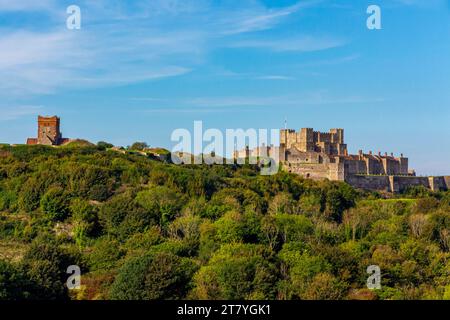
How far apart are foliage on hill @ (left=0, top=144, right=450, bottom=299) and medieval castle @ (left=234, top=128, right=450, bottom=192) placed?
27.0 ft

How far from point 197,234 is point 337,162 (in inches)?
1431

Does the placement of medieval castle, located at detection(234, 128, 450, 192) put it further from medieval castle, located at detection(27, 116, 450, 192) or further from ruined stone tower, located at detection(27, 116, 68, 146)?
ruined stone tower, located at detection(27, 116, 68, 146)

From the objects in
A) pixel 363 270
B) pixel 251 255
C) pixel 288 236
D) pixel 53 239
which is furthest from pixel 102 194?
pixel 363 270

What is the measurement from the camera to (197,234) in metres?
43.2

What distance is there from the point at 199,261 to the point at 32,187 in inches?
680

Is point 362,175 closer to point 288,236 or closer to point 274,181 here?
point 274,181

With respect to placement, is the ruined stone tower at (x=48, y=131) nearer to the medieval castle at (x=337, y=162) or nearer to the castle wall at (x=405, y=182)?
the medieval castle at (x=337, y=162)

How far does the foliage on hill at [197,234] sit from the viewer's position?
107ft

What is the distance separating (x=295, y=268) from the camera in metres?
35.0

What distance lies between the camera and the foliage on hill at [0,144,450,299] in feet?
107

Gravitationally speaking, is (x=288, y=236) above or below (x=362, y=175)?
Answer: below

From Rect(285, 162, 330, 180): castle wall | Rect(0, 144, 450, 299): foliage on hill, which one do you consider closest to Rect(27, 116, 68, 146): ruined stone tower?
Rect(0, 144, 450, 299): foliage on hill

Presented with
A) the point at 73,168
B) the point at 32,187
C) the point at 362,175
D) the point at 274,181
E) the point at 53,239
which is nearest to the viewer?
the point at 53,239

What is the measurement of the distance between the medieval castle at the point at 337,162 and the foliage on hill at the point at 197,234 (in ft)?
27.0
